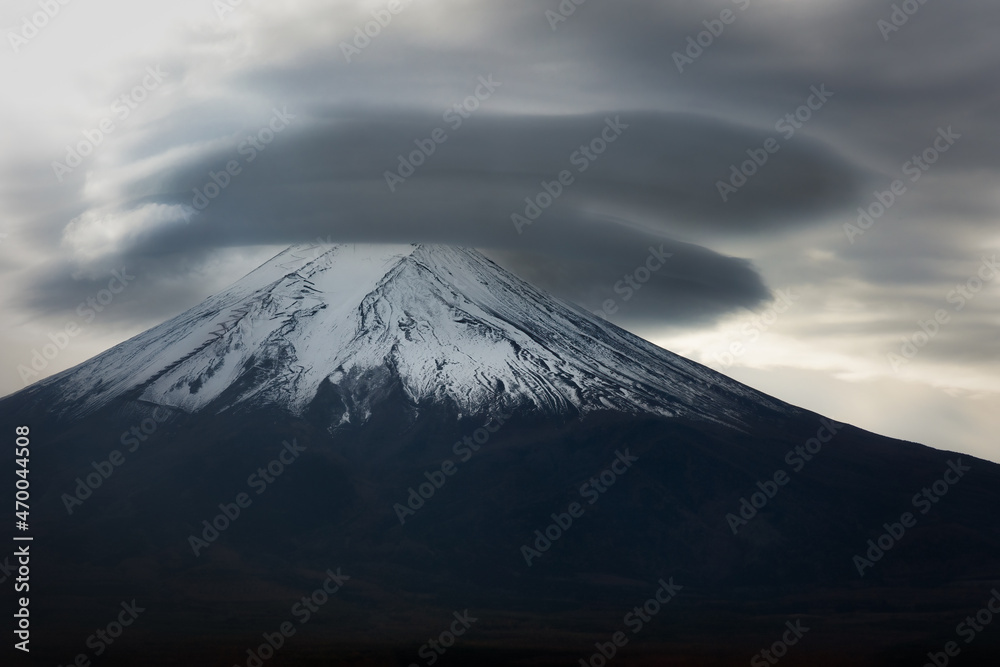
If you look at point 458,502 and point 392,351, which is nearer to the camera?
point 458,502

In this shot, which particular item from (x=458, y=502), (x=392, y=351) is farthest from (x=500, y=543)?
(x=392, y=351)

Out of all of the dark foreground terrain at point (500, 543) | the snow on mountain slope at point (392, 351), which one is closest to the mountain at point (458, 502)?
the dark foreground terrain at point (500, 543)

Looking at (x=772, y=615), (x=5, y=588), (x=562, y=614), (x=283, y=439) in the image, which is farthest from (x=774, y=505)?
(x=5, y=588)

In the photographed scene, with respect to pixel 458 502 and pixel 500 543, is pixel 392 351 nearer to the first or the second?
pixel 458 502

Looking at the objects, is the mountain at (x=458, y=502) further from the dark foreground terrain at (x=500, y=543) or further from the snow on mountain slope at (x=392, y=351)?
the snow on mountain slope at (x=392, y=351)

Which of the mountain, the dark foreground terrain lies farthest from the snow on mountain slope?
the dark foreground terrain

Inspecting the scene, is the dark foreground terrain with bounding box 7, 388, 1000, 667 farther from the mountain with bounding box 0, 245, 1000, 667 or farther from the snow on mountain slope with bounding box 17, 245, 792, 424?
the snow on mountain slope with bounding box 17, 245, 792, 424
